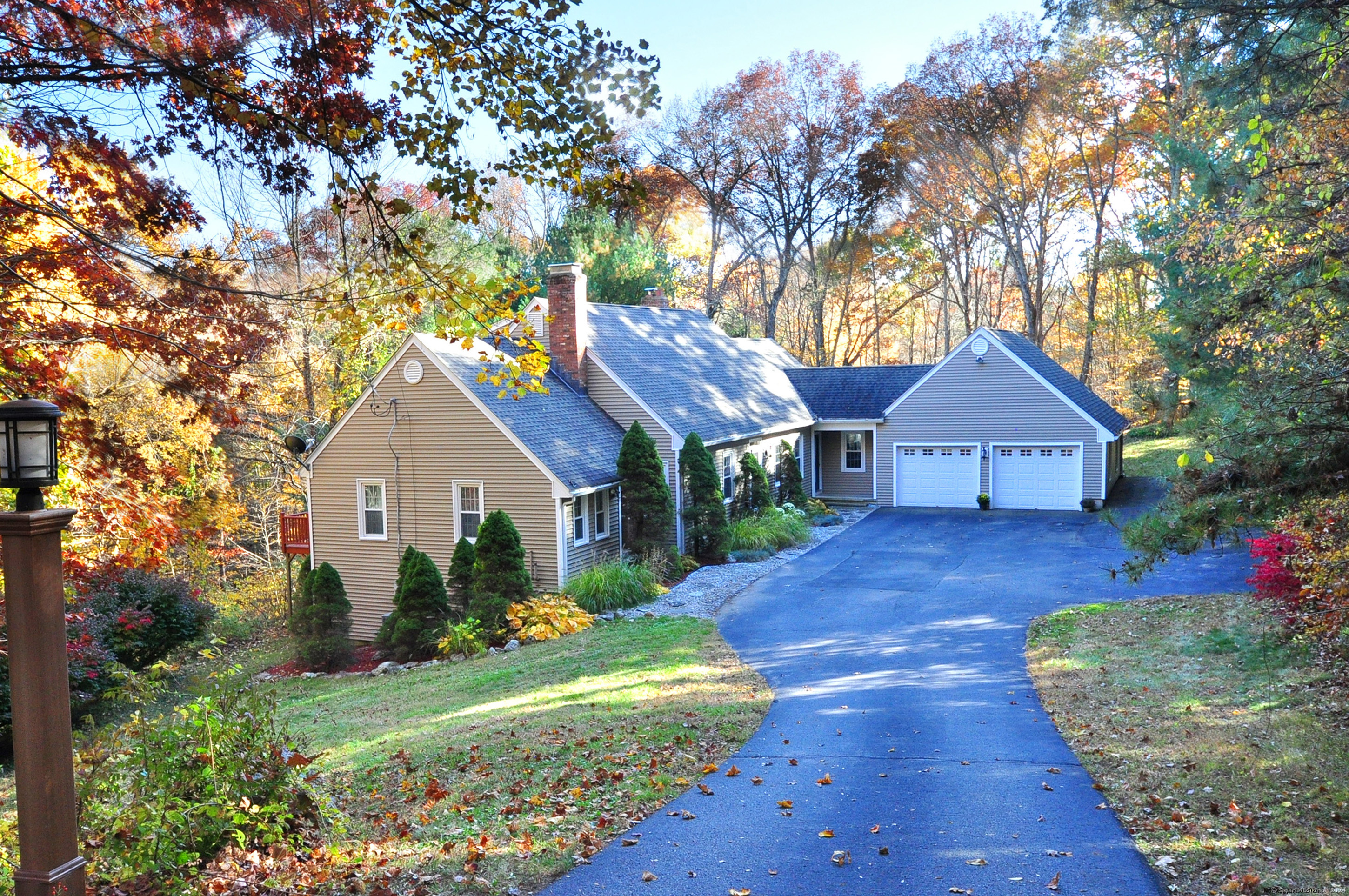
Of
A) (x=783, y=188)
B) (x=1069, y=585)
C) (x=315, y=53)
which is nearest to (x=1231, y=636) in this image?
(x=1069, y=585)

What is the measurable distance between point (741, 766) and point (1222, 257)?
27.6ft

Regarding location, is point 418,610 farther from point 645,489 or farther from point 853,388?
point 853,388

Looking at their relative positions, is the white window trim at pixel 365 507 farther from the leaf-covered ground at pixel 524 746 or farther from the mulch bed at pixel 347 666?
the leaf-covered ground at pixel 524 746

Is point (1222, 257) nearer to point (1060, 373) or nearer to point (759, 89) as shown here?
point (1060, 373)

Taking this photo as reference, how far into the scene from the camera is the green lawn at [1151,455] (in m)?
32.9

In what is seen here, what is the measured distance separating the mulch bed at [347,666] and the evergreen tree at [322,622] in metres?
0.10

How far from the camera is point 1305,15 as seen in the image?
7445 millimetres

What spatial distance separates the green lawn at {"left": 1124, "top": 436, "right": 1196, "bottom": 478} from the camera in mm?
32938

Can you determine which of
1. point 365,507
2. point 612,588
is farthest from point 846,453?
point 365,507

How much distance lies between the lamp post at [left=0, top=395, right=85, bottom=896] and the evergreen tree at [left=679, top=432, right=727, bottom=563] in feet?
60.7

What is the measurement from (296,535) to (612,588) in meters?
8.86

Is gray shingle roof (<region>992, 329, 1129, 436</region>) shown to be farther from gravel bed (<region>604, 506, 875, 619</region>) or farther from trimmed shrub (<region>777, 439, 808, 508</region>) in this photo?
gravel bed (<region>604, 506, 875, 619</region>)

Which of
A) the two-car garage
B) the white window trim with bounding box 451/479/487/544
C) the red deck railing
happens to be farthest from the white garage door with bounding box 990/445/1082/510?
the red deck railing

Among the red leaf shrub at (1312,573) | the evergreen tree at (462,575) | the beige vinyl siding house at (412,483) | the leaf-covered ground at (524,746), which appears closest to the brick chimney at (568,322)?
the beige vinyl siding house at (412,483)
